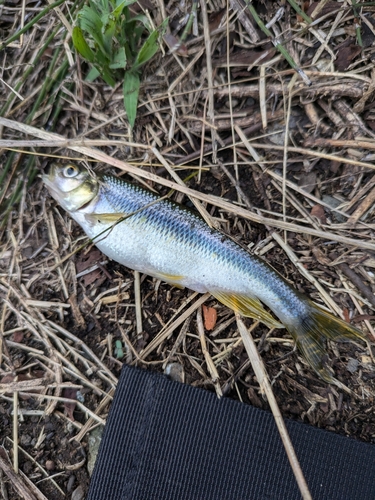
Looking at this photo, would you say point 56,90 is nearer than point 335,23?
No

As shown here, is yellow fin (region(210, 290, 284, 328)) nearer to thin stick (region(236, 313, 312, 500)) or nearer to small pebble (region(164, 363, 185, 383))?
thin stick (region(236, 313, 312, 500))

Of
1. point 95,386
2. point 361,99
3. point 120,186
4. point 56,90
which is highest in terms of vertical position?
point 361,99

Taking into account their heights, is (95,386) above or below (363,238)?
below

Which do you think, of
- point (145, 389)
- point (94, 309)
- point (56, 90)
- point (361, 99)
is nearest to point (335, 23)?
point (361, 99)

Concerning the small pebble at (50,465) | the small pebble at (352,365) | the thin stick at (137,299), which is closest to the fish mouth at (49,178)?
the thin stick at (137,299)

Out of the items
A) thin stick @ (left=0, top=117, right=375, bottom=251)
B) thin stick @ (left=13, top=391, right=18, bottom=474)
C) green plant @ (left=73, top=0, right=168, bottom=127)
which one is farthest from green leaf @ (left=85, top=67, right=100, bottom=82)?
thin stick @ (left=13, top=391, right=18, bottom=474)

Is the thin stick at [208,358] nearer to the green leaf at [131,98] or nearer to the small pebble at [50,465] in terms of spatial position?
the small pebble at [50,465]

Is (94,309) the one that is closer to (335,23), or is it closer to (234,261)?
(234,261)
